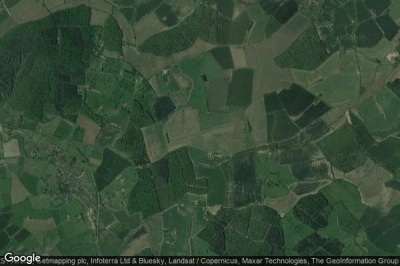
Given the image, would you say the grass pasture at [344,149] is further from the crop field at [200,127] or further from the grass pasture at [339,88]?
the grass pasture at [339,88]

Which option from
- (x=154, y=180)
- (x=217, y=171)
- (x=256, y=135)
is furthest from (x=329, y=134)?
(x=154, y=180)

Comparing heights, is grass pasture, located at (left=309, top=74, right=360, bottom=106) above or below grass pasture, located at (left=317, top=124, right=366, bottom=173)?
above

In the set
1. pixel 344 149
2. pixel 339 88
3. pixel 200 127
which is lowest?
pixel 344 149

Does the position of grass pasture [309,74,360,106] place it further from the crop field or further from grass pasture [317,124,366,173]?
grass pasture [317,124,366,173]

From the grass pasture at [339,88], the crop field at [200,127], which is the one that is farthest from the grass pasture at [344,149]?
the grass pasture at [339,88]

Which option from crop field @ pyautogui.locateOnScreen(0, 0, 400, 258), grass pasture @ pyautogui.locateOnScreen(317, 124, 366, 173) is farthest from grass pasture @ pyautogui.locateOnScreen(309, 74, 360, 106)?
grass pasture @ pyautogui.locateOnScreen(317, 124, 366, 173)

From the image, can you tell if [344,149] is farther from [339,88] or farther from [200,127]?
[200,127]

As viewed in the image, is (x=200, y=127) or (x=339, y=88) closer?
(x=339, y=88)

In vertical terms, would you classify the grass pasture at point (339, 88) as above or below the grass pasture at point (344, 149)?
above

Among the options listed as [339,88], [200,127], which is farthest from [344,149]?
[200,127]
